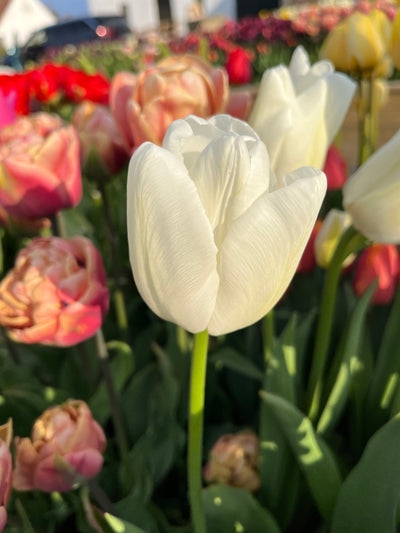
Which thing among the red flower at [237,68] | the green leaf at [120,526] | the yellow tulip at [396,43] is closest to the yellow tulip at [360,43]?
the yellow tulip at [396,43]

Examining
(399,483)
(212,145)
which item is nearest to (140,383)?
(399,483)

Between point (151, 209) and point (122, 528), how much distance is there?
23cm

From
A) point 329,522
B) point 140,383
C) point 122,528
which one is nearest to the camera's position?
point 122,528

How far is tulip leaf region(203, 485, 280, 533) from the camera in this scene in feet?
1.33

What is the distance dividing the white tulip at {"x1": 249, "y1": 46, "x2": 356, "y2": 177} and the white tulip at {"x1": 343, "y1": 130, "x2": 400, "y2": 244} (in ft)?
0.14

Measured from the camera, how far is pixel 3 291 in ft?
1.31

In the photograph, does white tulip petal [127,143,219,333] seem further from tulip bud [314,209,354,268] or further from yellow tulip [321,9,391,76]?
yellow tulip [321,9,391,76]

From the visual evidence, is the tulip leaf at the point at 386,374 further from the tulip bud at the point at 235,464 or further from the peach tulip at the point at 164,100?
the peach tulip at the point at 164,100

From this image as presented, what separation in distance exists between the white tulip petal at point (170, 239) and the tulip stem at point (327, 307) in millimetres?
159

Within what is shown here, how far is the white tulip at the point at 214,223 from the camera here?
233mm

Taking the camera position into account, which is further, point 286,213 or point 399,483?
point 399,483

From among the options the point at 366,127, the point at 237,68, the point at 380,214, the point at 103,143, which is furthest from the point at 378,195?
the point at 237,68

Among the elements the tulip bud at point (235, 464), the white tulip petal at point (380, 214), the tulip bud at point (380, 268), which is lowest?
the tulip bud at point (235, 464)

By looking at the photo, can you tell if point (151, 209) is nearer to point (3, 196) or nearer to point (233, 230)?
point (233, 230)
